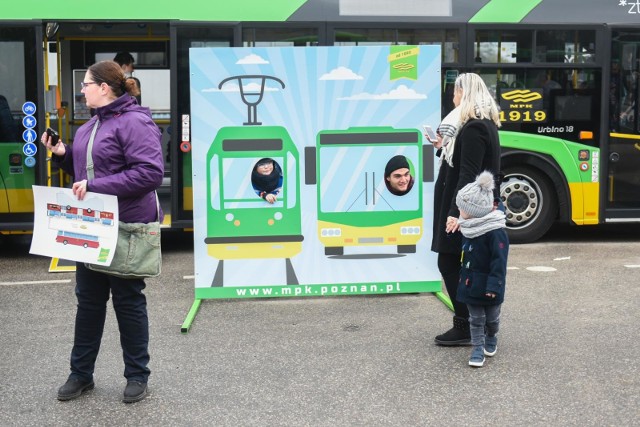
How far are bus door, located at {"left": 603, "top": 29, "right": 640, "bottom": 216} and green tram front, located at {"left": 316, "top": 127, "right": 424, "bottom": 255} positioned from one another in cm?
375

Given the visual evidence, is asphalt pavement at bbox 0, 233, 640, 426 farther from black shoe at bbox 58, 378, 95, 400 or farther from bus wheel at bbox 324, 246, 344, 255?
bus wheel at bbox 324, 246, 344, 255

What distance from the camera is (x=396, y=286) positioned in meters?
7.18

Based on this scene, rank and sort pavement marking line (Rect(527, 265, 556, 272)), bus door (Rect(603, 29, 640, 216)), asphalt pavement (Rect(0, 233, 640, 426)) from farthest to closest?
bus door (Rect(603, 29, 640, 216)), pavement marking line (Rect(527, 265, 556, 272)), asphalt pavement (Rect(0, 233, 640, 426))

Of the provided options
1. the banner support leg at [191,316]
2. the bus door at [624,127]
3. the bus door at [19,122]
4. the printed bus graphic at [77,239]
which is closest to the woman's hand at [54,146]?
the printed bus graphic at [77,239]

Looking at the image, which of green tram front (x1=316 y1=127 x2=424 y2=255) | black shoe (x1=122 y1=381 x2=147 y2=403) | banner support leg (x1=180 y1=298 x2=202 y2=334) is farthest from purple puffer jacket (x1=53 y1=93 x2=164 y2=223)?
green tram front (x1=316 y1=127 x2=424 y2=255)

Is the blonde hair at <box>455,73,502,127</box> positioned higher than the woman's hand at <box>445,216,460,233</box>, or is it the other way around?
the blonde hair at <box>455,73,502,127</box>

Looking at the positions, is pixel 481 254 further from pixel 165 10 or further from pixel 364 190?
pixel 165 10

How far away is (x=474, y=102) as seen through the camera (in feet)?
19.0

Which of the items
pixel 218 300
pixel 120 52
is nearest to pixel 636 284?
pixel 218 300

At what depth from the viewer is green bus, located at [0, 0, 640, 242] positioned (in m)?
9.30

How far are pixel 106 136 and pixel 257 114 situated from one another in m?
2.15

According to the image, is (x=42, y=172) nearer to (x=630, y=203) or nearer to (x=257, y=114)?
(x=257, y=114)

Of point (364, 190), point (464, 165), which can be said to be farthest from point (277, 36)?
point (464, 165)

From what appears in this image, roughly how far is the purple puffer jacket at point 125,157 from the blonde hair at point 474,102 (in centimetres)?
195
